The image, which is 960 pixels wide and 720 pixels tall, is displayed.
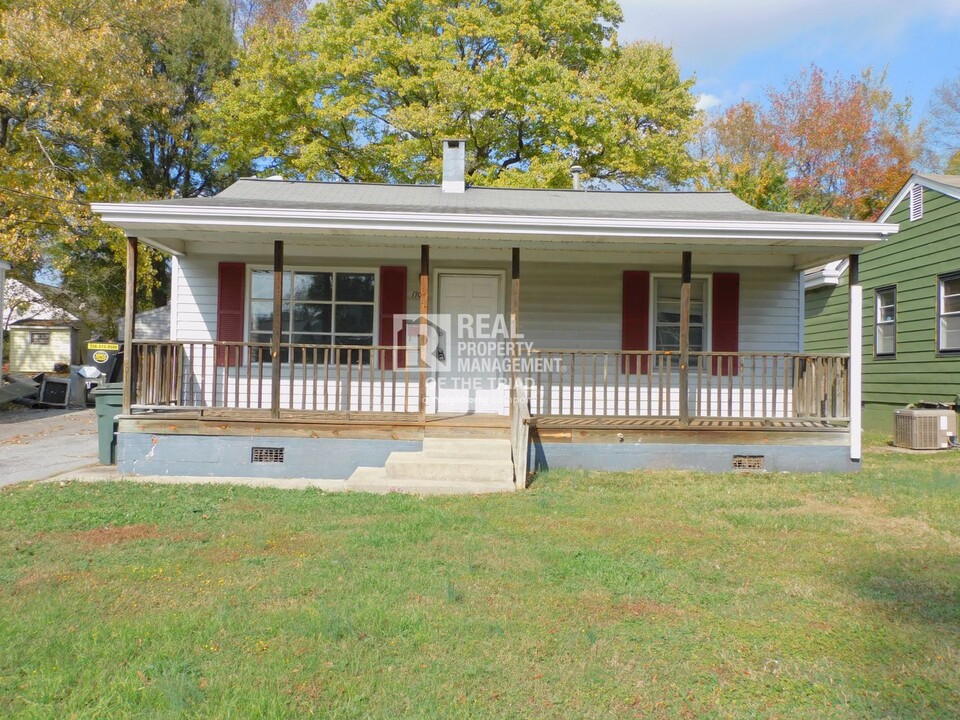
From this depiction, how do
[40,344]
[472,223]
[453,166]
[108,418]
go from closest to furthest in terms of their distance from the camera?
[472,223], [108,418], [453,166], [40,344]

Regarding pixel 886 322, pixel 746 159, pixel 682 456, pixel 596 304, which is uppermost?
pixel 746 159

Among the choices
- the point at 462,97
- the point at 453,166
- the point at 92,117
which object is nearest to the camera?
the point at 453,166

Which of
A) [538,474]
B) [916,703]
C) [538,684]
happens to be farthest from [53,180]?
[916,703]

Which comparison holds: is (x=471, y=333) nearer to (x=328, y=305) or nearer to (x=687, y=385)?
(x=328, y=305)

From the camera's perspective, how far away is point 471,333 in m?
9.19

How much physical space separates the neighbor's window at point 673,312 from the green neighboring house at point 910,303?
2.66 meters

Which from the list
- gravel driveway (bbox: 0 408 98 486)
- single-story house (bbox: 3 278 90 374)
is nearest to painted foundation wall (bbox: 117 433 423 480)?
gravel driveway (bbox: 0 408 98 486)

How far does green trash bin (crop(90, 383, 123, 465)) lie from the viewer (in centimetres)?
786

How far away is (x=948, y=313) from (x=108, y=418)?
12200 mm

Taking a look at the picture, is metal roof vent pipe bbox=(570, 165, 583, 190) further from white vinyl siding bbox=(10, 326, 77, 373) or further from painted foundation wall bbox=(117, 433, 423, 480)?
white vinyl siding bbox=(10, 326, 77, 373)

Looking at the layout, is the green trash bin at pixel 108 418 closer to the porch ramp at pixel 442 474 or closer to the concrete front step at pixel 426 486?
the porch ramp at pixel 442 474

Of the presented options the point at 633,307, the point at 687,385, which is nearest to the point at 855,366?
the point at 687,385

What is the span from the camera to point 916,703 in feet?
8.82

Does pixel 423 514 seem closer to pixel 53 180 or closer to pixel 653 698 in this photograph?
pixel 653 698
